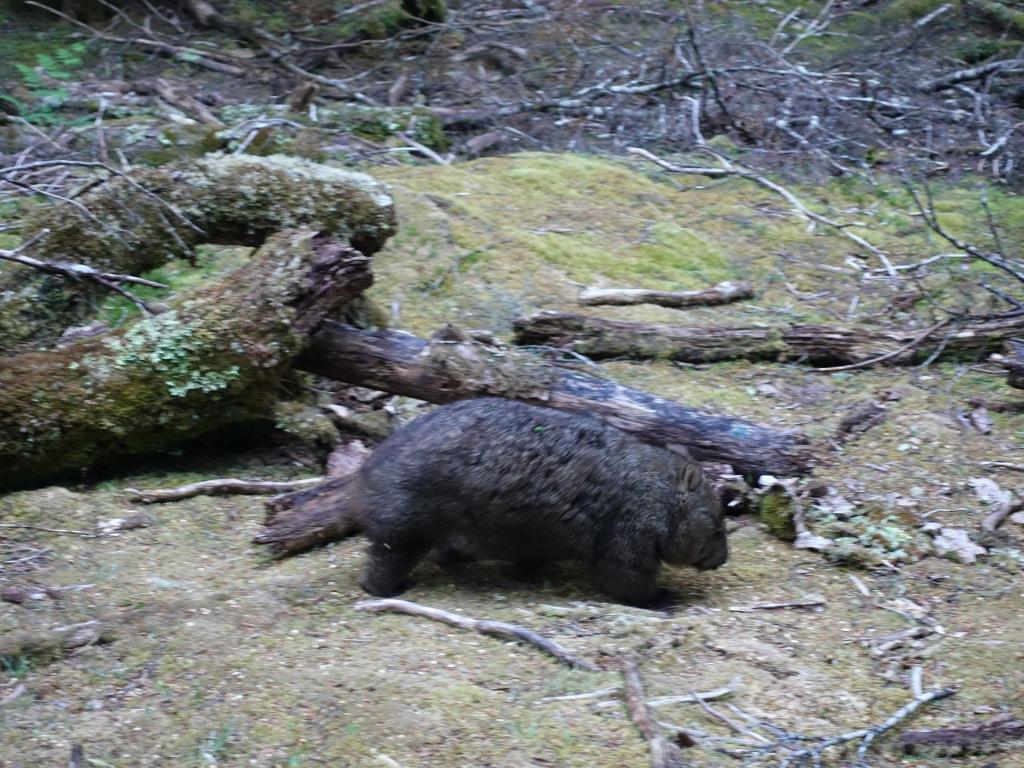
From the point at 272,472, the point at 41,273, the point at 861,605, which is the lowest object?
the point at 272,472

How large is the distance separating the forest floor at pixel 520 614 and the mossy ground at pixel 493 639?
0.04ft

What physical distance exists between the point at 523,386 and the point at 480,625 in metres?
2.10

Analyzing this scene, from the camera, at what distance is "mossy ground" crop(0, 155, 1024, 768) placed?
3979 millimetres

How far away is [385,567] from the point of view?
5379mm

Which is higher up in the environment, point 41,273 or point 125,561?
point 41,273

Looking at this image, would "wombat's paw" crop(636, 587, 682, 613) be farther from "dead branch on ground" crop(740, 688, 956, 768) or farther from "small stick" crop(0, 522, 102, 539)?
"small stick" crop(0, 522, 102, 539)

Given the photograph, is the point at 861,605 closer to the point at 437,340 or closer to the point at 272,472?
the point at 437,340

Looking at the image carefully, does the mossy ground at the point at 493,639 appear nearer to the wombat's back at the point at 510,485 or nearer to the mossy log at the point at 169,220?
the wombat's back at the point at 510,485

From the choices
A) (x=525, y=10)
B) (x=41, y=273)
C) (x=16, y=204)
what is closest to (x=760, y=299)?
(x=41, y=273)

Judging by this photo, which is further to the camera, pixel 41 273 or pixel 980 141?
pixel 980 141

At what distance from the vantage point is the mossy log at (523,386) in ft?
21.6

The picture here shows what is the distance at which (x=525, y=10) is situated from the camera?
1638cm

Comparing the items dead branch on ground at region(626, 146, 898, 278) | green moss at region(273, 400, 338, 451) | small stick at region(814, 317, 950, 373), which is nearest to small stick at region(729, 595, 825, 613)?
green moss at region(273, 400, 338, 451)

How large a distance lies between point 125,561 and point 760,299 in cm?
627
